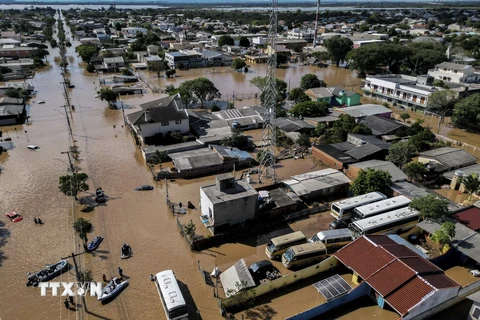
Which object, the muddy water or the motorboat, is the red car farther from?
the motorboat

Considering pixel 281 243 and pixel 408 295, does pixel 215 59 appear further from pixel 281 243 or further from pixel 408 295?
pixel 408 295

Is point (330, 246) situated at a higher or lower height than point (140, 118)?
lower

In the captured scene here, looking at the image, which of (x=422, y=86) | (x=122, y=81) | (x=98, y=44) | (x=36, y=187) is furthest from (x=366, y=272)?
(x=98, y=44)

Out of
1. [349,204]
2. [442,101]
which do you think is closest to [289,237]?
[349,204]

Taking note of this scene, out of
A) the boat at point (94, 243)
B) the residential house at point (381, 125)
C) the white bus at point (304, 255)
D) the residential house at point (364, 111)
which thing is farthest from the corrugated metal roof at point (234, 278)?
the residential house at point (364, 111)

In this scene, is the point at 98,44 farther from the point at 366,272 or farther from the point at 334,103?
the point at 366,272

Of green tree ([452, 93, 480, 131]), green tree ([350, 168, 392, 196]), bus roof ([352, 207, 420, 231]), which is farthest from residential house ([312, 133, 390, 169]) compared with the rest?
green tree ([452, 93, 480, 131])
